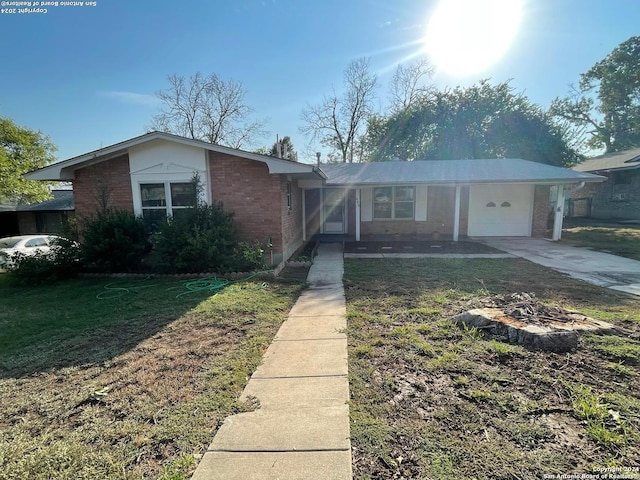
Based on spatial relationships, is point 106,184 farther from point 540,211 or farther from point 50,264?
point 540,211

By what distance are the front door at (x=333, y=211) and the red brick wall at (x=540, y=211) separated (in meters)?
8.24

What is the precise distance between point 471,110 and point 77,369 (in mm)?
28280

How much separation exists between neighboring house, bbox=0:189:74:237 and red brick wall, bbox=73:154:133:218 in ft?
52.8

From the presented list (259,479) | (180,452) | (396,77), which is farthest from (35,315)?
(396,77)

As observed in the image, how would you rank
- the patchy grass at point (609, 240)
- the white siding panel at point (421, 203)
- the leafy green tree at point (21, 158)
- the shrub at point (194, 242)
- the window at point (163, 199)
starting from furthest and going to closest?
the leafy green tree at point (21, 158) → the white siding panel at point (421, 203) → the patchy grass at point (609, 240) → the window at point (163, 199) → the shrub at point (194, 242)

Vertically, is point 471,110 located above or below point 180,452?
above

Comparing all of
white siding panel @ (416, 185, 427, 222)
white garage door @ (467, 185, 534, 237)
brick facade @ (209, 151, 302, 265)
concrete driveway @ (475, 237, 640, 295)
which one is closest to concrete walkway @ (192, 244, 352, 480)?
brick facade @ (209, 151, 302, 265)

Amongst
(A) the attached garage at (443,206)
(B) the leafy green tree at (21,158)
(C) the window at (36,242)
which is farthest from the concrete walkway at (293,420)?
(B) the leafy green tree at (21,158)

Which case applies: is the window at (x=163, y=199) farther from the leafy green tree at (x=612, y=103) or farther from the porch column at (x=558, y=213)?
the leafy green tree at (x=612, y=103)

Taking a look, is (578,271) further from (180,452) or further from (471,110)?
(471,110)

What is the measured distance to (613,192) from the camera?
19.9 metres

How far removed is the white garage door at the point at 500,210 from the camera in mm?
13219

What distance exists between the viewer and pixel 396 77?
96.4 feet

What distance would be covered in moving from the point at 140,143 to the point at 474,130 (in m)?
24.2
